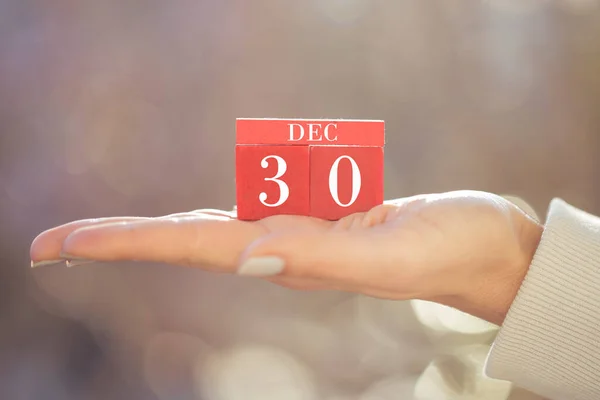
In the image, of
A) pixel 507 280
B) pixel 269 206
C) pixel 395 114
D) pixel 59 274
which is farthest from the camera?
pixel 395 114

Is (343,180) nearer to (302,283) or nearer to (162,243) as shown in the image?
(302,283)

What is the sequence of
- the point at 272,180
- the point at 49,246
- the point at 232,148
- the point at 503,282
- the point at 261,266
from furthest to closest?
the point at 232,148, the point at 272,180, the point at 503,282, the point at 49,246, the point at 261,266

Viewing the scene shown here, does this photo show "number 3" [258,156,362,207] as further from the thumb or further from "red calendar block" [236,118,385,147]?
the thumb

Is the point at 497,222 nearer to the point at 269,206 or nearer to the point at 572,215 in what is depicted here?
the point at 572,215

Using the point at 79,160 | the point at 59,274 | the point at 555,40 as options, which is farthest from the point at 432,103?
the point at 59,274

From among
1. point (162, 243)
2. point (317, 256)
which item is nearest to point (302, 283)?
point (317, 256)

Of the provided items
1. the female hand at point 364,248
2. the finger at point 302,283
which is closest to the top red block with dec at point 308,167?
the female hand at point 364,248

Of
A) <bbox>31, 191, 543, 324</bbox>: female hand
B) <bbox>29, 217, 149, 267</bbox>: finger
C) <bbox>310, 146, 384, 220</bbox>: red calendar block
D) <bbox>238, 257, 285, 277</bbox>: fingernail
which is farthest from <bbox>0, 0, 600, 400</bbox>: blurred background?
<bbox>238, 257, 285, 277</bbox>: fingernail
